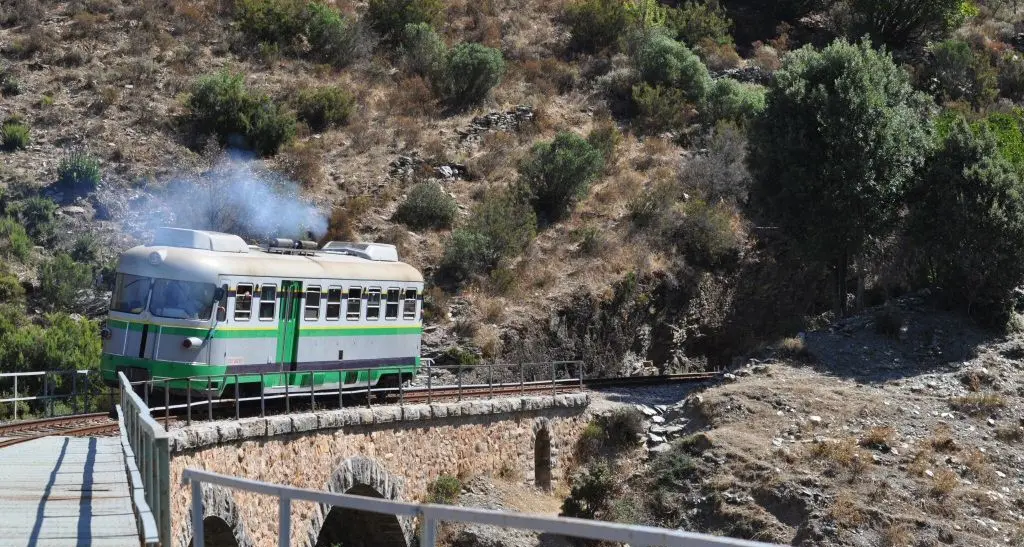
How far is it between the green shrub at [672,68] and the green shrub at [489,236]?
45.1 ft

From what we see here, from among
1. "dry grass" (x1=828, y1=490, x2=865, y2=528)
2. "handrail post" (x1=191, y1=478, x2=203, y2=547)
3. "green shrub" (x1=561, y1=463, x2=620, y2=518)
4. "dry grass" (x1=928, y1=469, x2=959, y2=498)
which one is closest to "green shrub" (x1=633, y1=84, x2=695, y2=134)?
"green shrub" (x1=561, y1=463, x2=620, y2=518)

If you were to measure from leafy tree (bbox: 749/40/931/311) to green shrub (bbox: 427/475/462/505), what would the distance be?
15618 mm

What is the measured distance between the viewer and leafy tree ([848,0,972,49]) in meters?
56.4

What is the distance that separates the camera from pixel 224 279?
19.5 m

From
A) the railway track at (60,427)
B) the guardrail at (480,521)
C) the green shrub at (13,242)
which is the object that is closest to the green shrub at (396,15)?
the green shrub at (13,242)

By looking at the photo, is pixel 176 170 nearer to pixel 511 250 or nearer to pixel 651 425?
pixel 511 250

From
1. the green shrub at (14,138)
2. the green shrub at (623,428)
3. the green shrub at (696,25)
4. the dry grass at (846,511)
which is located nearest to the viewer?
the dry grass at (846,511)

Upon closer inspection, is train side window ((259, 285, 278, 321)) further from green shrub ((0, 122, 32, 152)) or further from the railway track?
green shrub ((0, 122, 32, 152))

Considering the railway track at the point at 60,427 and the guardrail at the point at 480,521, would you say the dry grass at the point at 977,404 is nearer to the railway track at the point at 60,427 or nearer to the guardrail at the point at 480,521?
the railway track at the point at 60,427

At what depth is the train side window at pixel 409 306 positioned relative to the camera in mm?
24967

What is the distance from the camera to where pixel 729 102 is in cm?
5084

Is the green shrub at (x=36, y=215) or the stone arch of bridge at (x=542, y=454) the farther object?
the green shrub at (x=36, y=215)

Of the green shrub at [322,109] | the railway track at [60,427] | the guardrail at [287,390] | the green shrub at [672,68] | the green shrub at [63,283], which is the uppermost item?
the green shrub at [672,68]

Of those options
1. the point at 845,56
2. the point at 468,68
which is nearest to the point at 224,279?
the point at 845,56
